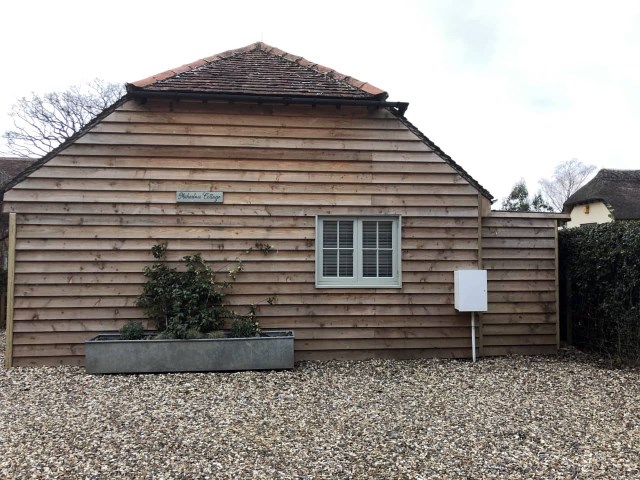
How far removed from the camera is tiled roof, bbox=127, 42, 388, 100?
6484 mm

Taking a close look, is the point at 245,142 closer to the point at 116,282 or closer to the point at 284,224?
the point at 284,224

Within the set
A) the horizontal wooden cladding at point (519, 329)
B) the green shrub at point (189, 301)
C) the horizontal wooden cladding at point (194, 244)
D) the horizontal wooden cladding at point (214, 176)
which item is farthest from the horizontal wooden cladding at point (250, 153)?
the horizontal wooden cladding at point (519, 329)

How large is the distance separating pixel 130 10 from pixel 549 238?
901 cm

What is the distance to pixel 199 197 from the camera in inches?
251

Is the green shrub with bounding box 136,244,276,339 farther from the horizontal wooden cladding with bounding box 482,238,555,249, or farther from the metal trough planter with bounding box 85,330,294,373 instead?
the horizontal wooden cladding with bounding box 482,238,555,249

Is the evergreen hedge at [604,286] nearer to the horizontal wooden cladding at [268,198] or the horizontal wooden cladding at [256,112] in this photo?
the horizontal wooden cladding at [268,198]

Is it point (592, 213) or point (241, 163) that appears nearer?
point (241, 163)

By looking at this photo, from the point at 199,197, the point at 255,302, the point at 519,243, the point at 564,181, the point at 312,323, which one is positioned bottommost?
the point at 312,323

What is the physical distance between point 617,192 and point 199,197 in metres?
22.7

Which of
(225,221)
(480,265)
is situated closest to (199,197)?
(225,221)

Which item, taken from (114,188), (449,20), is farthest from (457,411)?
(449,20)

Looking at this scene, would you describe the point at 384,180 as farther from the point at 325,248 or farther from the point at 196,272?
the point at 196,272

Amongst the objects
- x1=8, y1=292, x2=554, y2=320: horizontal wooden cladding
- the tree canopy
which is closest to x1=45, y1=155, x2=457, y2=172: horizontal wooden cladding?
x1=8, y1=292, x2=554, y2=320: horizontal wooden cladding

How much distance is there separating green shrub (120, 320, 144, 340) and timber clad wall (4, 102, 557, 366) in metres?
0.30
